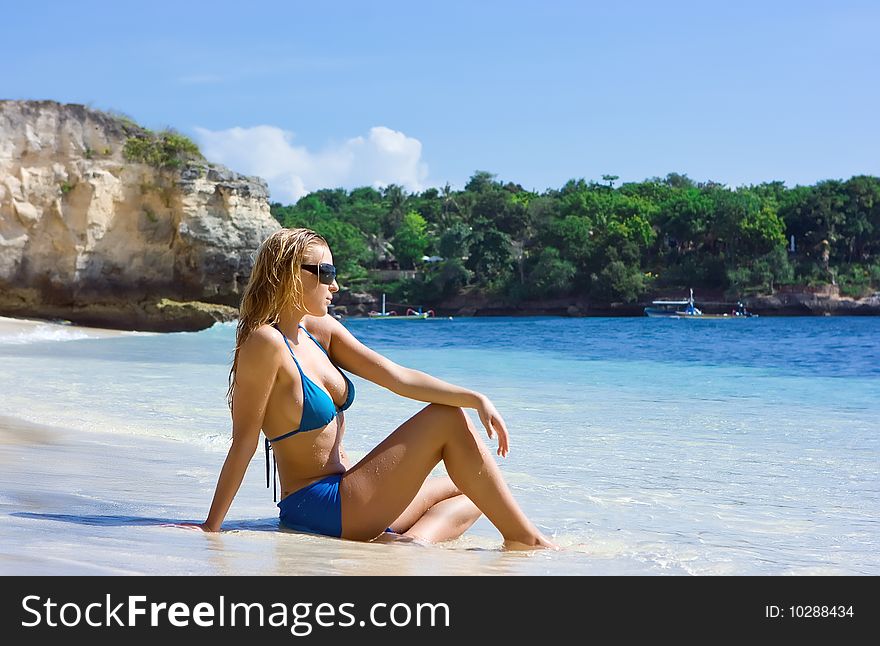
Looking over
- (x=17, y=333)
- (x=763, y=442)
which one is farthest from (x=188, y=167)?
(x=763, y=442)

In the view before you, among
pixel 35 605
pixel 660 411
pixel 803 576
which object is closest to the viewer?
pixel 35 605

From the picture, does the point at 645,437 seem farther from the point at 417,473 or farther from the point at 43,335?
the point at 43,335

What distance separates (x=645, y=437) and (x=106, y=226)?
22483 millimetres

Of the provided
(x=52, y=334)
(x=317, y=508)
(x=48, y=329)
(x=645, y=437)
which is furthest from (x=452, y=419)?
(x=48, y=329)

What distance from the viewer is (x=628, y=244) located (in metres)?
80.1

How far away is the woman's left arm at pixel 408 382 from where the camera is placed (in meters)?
3.61

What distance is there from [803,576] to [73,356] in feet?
46.5

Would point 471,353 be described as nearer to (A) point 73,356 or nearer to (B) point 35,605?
(A) point 73,356

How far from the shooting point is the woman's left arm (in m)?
3.61

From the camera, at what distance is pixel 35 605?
2.32 metres

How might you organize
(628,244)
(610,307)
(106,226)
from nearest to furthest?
(106,226) < (610,307) < (628,244)

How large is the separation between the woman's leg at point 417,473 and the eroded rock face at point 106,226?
78.3 ft

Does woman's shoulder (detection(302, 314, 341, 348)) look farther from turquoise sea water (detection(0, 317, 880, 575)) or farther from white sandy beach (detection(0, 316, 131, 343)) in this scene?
white sandy beach (detection(0, 316, 131, 343))

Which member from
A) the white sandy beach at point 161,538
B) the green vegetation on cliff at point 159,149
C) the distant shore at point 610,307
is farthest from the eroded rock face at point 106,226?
the distant shore at point 610,307
